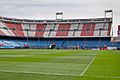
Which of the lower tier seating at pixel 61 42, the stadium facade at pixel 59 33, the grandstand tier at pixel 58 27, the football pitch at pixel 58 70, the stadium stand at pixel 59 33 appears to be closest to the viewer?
the football pitch at pixel 58 70

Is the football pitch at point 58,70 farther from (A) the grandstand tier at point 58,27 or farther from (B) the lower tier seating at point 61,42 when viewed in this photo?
(A) the grandstand tier at point 58,27

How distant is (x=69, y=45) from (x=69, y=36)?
3668mm

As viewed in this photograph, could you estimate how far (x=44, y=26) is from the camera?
99688 mm

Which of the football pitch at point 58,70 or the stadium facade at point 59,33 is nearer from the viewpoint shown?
the football pitch at point 58,70

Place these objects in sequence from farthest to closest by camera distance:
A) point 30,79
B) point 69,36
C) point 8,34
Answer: point 69,36
point 8,34
point 30,79

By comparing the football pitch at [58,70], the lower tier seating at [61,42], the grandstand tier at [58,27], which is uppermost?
the grandstand tier at [58,27]

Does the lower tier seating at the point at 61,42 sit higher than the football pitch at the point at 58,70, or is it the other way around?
the lower tier seating at the point at 61,42

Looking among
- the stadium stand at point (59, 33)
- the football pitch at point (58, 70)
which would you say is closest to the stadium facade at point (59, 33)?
the stadium stand at point (59, 33)

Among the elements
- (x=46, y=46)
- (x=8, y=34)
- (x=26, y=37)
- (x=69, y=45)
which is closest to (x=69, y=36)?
(x=69, y=45)

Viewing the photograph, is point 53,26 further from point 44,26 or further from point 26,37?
point 26,37

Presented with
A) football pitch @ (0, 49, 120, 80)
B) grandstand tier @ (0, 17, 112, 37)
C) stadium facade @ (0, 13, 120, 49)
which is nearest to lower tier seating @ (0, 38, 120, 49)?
stadium facade @ (0, 13, 120, 49)

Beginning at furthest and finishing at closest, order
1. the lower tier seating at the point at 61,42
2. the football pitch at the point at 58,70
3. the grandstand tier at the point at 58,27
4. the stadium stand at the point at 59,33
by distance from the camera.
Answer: the grandstand tier at the point at 58,27
the stadium stand at the point at 59,33
the lower tier seating at the point at 61,42
the football pitch at the point at 58,70

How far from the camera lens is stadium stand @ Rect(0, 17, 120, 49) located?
294 feet

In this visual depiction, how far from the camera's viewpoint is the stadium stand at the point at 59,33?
3526 inches
